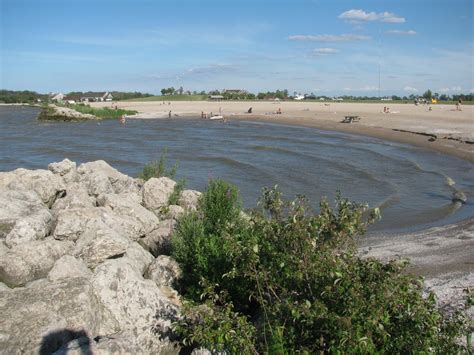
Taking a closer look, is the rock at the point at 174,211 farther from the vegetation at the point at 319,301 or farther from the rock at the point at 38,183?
the vegetation at the point at 319,301

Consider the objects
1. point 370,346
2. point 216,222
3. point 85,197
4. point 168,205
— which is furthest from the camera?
point 168,205

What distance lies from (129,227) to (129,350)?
13.7 feet

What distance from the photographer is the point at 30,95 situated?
186m

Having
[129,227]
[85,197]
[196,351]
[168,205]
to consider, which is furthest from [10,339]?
[168,205]

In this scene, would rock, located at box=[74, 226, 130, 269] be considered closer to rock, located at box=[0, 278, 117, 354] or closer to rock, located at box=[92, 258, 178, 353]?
rock, located at box=[92, 258, 178, 353]

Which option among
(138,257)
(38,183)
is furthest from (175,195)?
(138,257)

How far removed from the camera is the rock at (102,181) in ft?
37.2

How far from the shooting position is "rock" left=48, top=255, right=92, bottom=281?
19.6 feet

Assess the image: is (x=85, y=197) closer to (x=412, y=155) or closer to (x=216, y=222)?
(x=216, y=222)

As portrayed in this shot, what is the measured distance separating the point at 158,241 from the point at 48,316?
3.58 m

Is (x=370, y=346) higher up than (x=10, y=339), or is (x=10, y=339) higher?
(x=370, y=346)

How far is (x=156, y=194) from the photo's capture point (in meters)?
10.9

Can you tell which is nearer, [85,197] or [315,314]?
[315,314]

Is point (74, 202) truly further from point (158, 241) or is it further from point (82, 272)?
point (82, 272)
